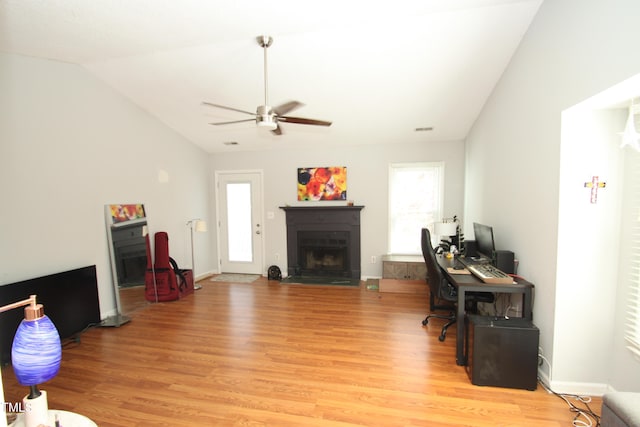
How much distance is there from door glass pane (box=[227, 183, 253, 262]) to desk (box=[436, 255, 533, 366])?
382 centimetres

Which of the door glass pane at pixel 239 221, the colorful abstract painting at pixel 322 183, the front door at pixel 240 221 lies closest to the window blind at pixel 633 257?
the colorful abstract painting at pixel 322 183

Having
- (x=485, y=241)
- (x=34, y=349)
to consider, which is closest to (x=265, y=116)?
(x=34, y=349)

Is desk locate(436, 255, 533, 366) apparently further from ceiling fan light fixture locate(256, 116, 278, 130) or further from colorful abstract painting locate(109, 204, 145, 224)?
colorful abstract painting locate(109, 204, 145, 224)

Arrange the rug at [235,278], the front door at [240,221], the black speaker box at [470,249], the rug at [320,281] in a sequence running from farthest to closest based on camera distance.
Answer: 1. the front door at [240,221]
2. the rug at [235,278]
3. the rug at [320,281]
4. the black speaker box at [470,249]

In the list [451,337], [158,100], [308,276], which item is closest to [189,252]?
[308,276]

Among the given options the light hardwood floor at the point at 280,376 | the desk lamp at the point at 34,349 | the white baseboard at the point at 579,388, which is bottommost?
the light hardwood floor at the point at 280,376

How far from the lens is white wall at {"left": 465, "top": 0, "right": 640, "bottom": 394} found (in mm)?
1586

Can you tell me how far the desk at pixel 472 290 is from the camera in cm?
224

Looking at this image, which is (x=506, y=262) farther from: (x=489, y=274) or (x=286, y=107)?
(x=286, y=107)

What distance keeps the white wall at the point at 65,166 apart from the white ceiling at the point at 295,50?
26cm

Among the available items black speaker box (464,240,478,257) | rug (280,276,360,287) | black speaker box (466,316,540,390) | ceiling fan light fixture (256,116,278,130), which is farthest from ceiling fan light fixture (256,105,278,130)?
rug (280,276,360,287)

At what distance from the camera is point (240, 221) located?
A: 17.5 feet

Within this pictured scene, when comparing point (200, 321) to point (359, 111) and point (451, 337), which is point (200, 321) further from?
point (359, 111)

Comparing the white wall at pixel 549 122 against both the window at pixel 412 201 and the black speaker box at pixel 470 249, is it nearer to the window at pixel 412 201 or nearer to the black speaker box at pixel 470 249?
the black speaker box at pixel 470 249
